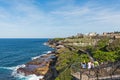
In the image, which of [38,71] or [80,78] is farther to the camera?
[38,71]

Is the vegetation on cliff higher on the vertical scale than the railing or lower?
lower

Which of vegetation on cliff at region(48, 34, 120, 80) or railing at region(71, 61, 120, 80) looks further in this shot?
vegetation on cliff at region(48, 34, 120, 80)

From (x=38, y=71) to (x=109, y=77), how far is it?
34.0 m

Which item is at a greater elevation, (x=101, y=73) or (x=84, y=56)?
(x=101, y=73)

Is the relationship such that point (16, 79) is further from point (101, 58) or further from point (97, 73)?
point (97, 73)

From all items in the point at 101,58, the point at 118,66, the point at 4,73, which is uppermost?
the point at 118,66

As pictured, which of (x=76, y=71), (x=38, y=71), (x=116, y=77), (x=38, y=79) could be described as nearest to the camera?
(x=116, y=77)

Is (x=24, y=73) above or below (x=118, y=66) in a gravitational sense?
below

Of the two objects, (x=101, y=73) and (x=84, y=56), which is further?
(x=84, y=56)

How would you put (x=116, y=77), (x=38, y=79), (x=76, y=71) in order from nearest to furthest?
(x=116, y=77) < (x=76, y=71) < (x=38, y=79)

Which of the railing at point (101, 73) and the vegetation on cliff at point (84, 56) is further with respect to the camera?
the vegetation on cliff at point (84, 56)

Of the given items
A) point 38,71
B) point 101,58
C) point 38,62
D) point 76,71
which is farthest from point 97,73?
point 38,62

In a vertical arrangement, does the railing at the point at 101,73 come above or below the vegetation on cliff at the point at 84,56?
above

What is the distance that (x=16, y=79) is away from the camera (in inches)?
1656
